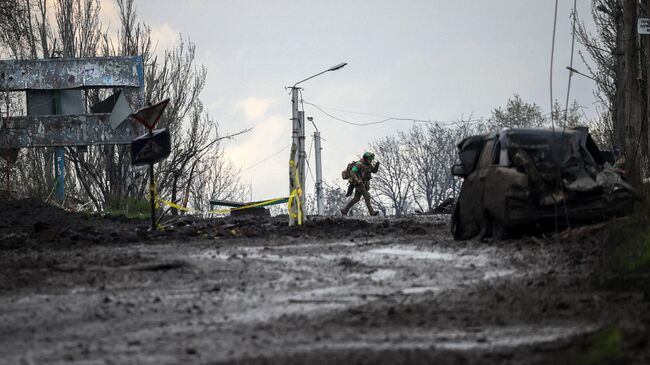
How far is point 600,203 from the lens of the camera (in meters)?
16.7

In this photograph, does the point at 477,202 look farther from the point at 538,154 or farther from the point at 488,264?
the point at 488,264

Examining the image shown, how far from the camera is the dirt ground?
297 inches

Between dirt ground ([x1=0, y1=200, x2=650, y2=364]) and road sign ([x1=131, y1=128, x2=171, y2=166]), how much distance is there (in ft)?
15.5

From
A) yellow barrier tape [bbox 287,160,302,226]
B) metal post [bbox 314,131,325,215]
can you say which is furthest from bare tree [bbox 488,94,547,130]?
yellow barrier tape [bbox 287,160,302,226]

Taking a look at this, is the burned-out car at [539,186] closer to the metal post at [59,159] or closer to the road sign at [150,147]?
the road sign at [150,147]

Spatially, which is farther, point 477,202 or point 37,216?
point 37,216

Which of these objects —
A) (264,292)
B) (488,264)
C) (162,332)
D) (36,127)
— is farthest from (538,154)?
(36,127)

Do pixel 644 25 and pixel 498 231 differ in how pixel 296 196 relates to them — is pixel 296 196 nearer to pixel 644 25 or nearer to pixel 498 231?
pixel 644 25

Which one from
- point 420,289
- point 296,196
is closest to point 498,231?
point 420,289

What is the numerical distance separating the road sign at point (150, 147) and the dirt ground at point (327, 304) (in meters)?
4.71

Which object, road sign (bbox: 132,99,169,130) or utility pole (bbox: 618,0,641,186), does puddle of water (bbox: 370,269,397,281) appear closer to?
road sign (bbox: 132,99,169,130)

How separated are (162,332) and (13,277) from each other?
5.21 meters

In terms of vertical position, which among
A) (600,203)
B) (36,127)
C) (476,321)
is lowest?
(476,321)

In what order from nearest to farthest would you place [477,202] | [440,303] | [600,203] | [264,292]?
[440,303] → [264,292] → [600,203] → [477,202]
